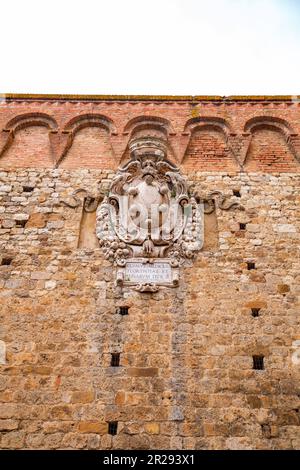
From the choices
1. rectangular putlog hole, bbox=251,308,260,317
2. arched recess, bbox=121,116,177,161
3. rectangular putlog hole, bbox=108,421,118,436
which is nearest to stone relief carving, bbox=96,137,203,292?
arched recess, bbox=121,116,177,161

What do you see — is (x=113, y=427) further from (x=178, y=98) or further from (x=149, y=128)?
(x=178, y=98)

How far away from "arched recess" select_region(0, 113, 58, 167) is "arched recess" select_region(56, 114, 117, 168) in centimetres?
23

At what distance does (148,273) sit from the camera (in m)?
6.93

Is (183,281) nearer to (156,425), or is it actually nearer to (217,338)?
(217,338)

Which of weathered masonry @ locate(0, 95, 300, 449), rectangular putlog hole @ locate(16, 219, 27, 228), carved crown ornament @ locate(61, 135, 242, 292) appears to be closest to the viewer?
weathered masonry @ locate(0, 95, 300, 449)

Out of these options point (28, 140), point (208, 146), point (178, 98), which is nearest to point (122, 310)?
point (208, 146)

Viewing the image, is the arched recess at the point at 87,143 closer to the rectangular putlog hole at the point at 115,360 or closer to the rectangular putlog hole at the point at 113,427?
the rectangular putlog hole at the point at 115,360

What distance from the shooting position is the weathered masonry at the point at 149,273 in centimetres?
585

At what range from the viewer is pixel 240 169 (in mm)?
8031

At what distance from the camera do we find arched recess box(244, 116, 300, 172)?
26.6ft

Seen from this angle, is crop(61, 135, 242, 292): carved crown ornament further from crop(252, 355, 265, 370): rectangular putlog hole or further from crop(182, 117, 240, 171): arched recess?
crop(252, 355, 265, 370): rectangular putlog hole

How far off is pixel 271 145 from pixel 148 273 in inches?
136

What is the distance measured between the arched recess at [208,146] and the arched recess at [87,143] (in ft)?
4.39

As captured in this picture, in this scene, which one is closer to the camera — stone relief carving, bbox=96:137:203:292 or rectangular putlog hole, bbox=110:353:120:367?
rectangular putlog hole, bbox=110:353:120:367
